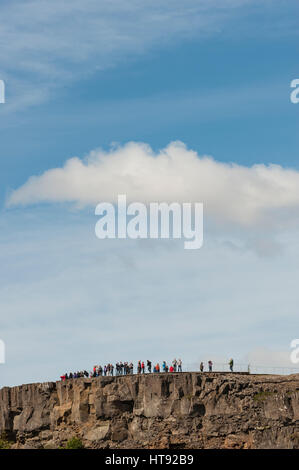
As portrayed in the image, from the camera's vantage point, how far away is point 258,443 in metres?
197

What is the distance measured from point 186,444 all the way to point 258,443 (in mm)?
9269

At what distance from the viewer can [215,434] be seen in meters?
199
